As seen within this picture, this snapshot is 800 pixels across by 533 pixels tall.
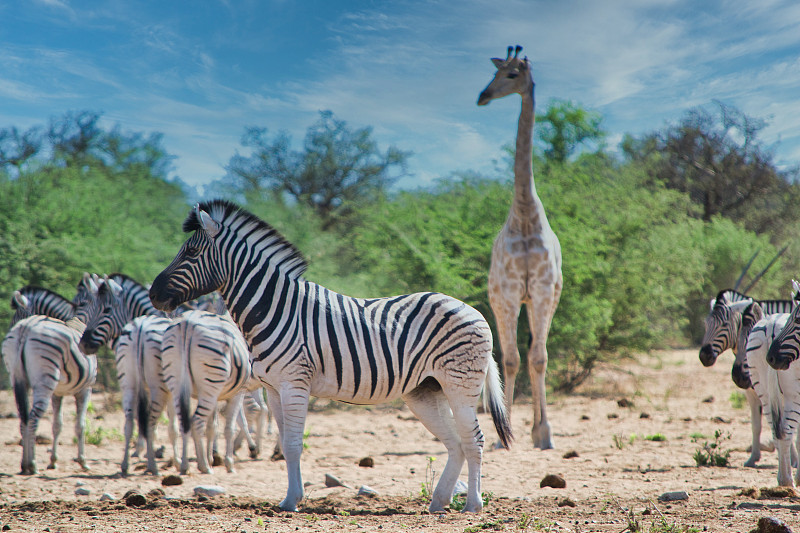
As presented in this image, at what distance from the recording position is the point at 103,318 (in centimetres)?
843

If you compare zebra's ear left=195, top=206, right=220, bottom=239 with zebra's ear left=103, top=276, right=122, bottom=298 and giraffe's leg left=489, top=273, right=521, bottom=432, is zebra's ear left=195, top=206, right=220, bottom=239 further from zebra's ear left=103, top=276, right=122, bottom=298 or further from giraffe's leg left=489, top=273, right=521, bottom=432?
giraffe's leg left=489, top=273, right=521, bottom=432

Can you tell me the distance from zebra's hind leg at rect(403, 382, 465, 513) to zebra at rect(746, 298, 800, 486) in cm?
272

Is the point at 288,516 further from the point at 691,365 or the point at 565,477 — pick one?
the point at 691,365

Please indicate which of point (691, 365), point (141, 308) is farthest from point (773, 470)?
→ point (691, 365)

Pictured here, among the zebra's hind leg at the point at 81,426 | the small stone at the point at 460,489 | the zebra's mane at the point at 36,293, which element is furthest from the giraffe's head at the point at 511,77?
the zebra's mane at the point at 36,293

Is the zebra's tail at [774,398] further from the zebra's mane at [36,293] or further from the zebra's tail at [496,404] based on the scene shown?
the zebra's mane at [36,293]

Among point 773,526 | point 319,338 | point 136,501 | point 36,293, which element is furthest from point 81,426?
point 773,526

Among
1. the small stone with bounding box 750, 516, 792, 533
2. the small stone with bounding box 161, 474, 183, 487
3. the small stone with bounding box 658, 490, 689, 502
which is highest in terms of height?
the small stone with bounding box 750, 516, 792, 533

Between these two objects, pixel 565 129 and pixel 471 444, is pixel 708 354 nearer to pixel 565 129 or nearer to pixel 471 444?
pixel 471 444

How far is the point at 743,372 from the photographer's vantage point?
7750 mm

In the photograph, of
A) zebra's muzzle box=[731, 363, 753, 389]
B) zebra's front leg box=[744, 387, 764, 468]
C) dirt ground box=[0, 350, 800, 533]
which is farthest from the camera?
zebra's muzzle box=[731, 363, 753, 389]

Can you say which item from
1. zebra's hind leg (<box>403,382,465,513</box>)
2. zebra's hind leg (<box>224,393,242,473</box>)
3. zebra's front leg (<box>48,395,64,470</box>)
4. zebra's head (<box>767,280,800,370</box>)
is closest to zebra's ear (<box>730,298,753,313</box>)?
zebra's head (<box>767,280,800,370</box>)

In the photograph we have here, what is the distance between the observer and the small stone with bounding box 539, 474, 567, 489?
6508 millimetres

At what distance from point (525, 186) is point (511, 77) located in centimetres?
147
